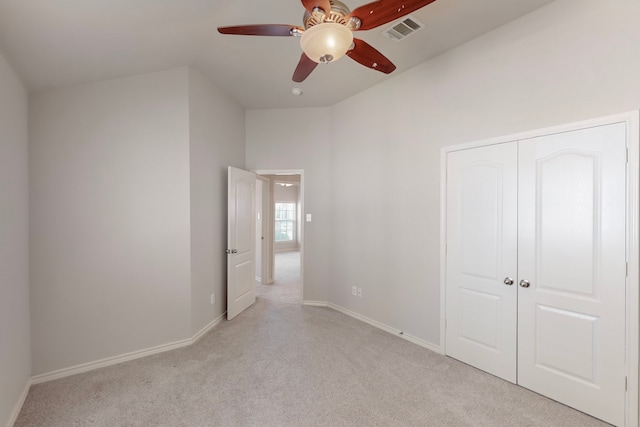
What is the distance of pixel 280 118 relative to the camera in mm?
4422

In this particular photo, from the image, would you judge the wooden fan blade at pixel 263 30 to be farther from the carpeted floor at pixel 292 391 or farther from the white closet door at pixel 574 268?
the carpeted floor at pixel 292 391

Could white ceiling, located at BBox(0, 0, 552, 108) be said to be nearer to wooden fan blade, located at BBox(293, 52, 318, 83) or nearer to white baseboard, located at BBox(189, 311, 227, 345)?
wooden fan blade, located at BBox(293, 52, 318, 83)

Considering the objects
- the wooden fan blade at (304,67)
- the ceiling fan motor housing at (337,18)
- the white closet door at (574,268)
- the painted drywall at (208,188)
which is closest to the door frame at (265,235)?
the painted drywall at (208,188)

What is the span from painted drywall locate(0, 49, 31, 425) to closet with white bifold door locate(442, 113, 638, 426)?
136 inches

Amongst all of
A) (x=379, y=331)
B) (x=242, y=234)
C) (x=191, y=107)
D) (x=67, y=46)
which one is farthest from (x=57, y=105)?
(x=379, y=331)

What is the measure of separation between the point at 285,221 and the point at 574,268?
9.19m

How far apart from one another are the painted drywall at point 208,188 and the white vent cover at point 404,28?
204cm

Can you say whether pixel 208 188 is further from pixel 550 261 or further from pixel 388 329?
pixel 550 261

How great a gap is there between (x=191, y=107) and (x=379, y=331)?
3276mm

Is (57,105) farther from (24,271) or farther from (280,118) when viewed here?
(280,118)

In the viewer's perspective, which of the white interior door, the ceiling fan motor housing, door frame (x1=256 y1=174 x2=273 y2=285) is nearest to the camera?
the ceiling fan motor housing

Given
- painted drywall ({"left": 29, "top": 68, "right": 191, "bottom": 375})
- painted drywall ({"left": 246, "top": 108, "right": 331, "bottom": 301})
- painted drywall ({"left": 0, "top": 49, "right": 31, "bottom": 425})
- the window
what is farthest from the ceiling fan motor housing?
the window

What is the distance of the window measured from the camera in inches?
416

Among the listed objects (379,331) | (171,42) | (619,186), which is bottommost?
(379,331)
